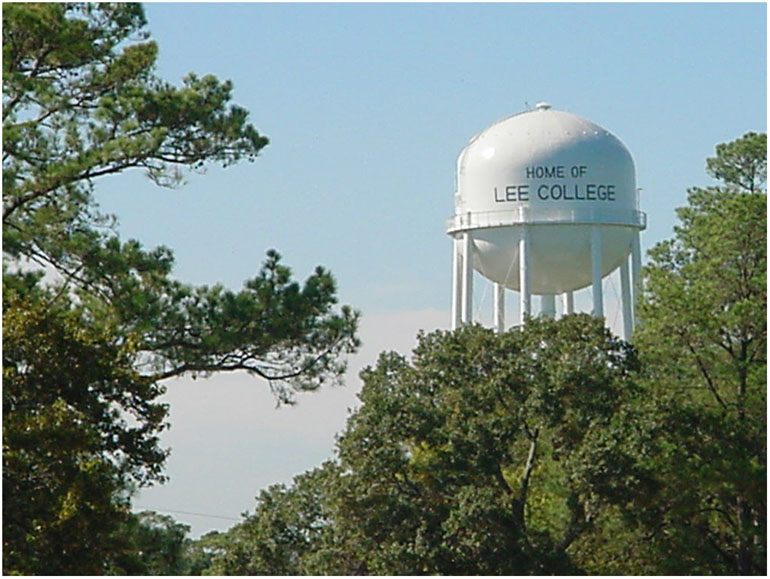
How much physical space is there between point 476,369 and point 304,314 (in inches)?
349

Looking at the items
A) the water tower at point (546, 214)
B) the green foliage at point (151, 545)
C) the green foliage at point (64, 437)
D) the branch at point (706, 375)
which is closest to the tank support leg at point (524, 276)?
the water tower at point (546, 214)

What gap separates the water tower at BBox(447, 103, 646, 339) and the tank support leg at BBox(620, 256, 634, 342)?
21 mm

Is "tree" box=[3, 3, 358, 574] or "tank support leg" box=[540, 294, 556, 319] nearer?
"tree" box=[3, 3, 358, 574]

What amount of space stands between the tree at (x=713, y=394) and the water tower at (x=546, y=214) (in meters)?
8.26

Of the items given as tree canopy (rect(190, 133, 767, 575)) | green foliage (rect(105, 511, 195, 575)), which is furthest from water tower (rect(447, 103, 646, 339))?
green foliage (rect(105, 511, 195, 575))

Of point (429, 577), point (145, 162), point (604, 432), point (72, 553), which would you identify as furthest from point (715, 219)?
point (72, 553)

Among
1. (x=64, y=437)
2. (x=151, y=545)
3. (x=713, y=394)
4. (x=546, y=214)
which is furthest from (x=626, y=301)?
(x=64, y=437)

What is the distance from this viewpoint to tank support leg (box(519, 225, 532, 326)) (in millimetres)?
38281

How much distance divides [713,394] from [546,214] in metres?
9.92

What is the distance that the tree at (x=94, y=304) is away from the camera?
18812 mm

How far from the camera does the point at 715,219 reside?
30.3 m

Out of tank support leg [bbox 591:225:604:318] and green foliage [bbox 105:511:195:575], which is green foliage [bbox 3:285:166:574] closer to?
green foliage [bbox 105:511:195:575]

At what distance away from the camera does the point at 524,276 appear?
3825cm

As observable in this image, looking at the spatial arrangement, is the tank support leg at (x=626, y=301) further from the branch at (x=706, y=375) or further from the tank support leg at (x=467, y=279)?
the branch at (x=706, y=375)
